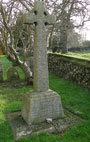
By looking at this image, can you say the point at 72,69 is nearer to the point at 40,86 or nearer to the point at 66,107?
the point at 66,107

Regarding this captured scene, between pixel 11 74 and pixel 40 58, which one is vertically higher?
pixel 40 58

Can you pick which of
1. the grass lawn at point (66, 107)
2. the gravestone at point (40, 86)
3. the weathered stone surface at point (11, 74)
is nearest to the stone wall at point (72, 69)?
the grass lawn at point (66, 107)

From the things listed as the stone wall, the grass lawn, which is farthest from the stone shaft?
the stone wall

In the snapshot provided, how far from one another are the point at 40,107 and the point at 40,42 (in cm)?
162

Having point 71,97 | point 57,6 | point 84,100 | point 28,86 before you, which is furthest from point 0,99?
point 57,6

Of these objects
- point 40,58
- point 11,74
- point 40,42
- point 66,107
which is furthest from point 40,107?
point 11,74

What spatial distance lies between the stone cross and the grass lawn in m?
1.21

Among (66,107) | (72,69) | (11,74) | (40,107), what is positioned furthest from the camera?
(11,74)

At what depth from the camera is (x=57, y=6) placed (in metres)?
7.90

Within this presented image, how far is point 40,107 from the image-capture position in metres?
4.03

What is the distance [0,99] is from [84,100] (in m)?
3.03

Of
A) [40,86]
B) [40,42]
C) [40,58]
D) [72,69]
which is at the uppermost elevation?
[40,42]

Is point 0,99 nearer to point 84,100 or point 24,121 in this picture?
point 24,121

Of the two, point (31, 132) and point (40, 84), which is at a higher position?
point (40, 84)
